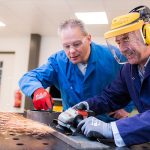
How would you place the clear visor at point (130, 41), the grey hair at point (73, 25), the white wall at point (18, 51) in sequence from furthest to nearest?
the white wall at point (18, 51)
the grey hair at point (73, 25)
the clear visor at point (130, 41)

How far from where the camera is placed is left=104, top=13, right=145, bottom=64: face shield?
103 cm

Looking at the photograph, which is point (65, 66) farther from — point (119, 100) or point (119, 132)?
point (119, 132)

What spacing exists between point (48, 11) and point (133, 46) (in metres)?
3.27

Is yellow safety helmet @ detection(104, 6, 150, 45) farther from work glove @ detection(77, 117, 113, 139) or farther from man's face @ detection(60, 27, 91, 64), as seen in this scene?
man's face @ detection(60, 27, 91, 64)

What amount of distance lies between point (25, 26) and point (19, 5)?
1.13 m

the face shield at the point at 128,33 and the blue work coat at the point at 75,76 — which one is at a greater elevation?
the face shield at the point at 128,33

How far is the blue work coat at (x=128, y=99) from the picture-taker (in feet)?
3.08

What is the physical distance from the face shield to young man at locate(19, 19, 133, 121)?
490 mm

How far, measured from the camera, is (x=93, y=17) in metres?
4.29

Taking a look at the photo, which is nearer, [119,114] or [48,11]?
[119,114]

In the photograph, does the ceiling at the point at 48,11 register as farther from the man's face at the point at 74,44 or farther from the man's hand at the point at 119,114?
the man's hand at the point at 119,114

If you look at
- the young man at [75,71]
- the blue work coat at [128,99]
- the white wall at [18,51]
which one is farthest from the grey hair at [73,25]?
the white wall at [18,51]

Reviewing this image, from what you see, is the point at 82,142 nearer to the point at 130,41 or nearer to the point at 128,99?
the point at 130,41

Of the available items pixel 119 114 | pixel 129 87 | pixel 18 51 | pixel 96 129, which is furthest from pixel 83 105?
pixel 18 51
